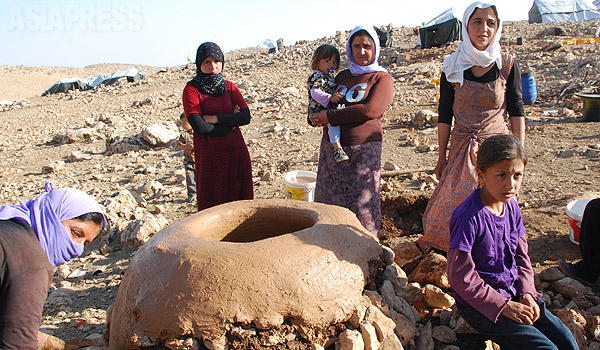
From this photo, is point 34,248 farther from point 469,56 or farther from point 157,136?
point 157,136

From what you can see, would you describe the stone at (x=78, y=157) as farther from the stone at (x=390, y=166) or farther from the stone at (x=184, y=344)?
the stone at (x=184, y=344)

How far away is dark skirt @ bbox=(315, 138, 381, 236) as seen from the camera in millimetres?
3221

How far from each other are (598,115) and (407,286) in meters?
6.23

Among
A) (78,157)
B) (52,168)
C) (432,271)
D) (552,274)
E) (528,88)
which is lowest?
(552,274)

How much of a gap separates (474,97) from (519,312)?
1.44 metres

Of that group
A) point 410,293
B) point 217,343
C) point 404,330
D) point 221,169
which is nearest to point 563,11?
point 221,169

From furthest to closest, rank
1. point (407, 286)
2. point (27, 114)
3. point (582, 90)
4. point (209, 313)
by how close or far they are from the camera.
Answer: point (27, 114), point (582, 90), point (407, 286), point (209, 313)

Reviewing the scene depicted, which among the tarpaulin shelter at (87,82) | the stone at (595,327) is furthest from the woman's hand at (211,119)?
the tarpaulin shelter at (87,82)

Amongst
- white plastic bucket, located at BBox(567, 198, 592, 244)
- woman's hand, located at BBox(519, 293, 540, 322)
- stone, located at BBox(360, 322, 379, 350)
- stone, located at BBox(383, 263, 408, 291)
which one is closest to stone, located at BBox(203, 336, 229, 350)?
stone, located at BBox(360, 322, 379, 350)

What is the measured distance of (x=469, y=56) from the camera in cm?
288

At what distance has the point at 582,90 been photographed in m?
8.59

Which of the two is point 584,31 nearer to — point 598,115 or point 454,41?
point 454,41

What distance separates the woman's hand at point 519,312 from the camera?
80.5 inches

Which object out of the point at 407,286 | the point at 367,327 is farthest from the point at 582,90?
the point at 367,327
